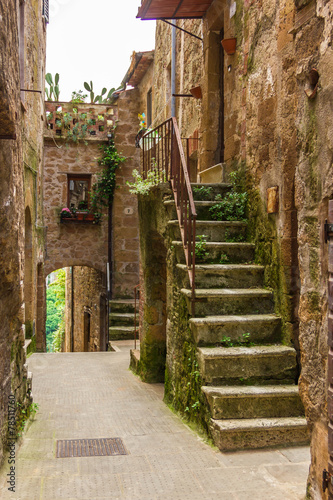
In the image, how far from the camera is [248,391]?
440 cm

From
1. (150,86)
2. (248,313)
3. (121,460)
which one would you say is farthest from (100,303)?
(121,460)

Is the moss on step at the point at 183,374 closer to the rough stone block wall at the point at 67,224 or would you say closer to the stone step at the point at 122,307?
the stone step at the point at 122,307

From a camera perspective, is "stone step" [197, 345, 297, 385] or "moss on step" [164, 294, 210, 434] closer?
"stone step" [197, 345, 297, 385]

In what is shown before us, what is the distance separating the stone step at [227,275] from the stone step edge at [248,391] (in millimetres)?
1222

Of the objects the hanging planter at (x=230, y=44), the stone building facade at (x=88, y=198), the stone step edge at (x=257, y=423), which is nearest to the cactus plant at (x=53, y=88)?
the stone building facade at (x=88, y=198)

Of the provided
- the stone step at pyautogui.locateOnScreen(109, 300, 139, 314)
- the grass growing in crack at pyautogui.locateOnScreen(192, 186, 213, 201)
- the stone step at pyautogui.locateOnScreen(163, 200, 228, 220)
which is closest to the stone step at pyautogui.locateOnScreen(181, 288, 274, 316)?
the stone step at pyautogui.locateOnScreen(163, 200, 228, 220)

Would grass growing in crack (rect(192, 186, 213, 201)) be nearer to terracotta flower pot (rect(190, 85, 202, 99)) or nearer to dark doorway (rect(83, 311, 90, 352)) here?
terracotta flower pot (rect(190, 85, 202, 99))

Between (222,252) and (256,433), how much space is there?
2162 millimetres

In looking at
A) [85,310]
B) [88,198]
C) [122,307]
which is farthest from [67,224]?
[85,310]

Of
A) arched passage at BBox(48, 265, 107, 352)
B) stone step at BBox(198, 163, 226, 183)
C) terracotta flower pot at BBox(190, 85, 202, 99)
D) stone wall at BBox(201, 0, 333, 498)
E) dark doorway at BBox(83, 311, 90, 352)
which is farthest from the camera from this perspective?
dark doorway at BBox(83, 311, 90, 352)

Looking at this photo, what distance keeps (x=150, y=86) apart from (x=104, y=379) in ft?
28.7

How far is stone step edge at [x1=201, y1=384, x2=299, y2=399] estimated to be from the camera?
434cm

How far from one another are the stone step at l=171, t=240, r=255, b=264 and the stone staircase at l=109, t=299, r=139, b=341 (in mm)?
7320

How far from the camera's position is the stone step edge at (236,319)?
484 cm
